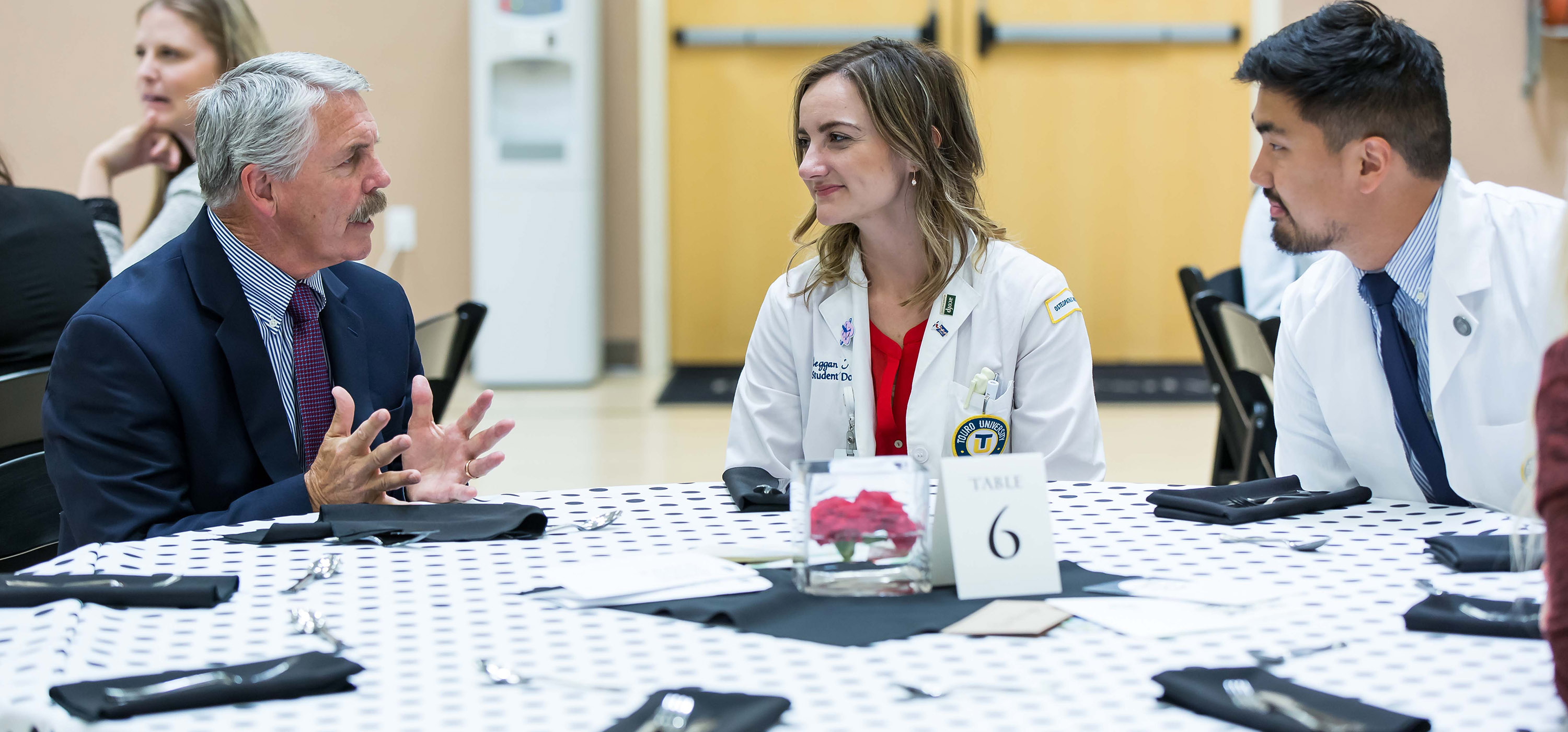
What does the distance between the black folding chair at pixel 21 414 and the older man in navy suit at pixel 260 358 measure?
22cm

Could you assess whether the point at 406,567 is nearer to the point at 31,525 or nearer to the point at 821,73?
the point at 31,525

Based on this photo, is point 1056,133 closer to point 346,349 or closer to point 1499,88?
point 1499,88

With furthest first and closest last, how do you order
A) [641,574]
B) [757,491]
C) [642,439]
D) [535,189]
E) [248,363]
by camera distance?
[535,189] < [642,439] < [248,363] < [757,491] < [641,574]

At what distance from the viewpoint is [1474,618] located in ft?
3.51

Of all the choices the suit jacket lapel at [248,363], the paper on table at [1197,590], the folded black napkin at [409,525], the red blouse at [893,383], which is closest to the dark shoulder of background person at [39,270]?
the suit jacket lapel at [248,363]

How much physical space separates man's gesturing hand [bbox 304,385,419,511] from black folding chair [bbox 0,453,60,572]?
0.45 m

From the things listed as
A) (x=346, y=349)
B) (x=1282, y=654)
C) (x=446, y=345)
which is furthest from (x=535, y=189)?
(x=1282, y=654)

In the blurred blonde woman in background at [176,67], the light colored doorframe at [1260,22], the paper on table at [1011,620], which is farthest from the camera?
the light colored doorframe at [1260,22]

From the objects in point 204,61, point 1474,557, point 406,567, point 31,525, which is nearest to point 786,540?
point 406,567

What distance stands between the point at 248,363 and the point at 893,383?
1037 millimetres

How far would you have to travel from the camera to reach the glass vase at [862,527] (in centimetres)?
117

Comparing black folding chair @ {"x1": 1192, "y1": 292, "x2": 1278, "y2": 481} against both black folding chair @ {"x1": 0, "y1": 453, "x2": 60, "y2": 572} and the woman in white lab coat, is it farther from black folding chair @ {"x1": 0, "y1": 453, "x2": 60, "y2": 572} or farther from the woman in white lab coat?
black folding chair @ {"x1": 0, "y1": 453, "x2": 60, "y2": 572}

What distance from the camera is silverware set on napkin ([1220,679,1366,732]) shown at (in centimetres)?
87

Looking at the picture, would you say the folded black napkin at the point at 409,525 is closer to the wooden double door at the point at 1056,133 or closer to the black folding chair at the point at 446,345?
the black folding chair at the point at 446,345
